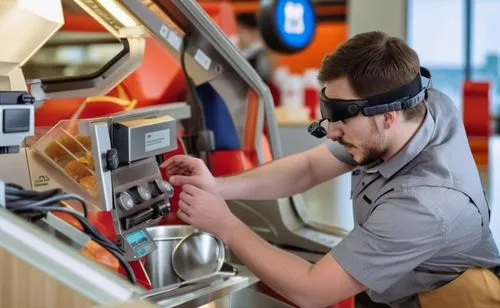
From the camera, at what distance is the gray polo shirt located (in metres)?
1.62

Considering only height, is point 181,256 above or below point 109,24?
below

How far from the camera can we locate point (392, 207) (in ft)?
5.38

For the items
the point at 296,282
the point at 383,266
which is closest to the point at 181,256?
the point at 296,282

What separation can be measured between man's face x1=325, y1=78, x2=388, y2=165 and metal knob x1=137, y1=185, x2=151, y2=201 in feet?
1.56

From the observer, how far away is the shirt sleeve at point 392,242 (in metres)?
1.61

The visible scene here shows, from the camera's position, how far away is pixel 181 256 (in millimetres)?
1716

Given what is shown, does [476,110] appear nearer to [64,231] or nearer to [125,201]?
[125,201]

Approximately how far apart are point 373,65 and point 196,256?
627mm

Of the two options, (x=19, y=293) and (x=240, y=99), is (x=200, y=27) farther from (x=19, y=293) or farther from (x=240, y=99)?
(x=19, y=293)

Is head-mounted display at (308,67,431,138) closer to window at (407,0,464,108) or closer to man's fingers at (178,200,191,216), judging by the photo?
man's fingers at (178,200,191,216)

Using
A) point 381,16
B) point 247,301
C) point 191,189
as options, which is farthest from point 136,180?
point 381,16

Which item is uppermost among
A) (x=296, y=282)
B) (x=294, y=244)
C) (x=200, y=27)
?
(x=200, y=27)

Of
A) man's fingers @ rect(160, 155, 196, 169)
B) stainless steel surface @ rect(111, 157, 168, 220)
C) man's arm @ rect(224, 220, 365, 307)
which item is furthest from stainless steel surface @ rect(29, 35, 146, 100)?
man's arm @ rect(224, 220, 365, 307)

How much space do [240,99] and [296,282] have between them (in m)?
0.75
